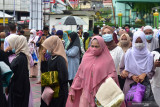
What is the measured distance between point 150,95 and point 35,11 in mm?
19454

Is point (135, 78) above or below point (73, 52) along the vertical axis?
below

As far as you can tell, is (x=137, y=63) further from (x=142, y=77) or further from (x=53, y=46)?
(x=53, y=46)

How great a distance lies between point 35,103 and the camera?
7980mm

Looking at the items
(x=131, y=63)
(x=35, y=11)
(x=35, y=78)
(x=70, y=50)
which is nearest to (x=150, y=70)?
(x=131, y=63)

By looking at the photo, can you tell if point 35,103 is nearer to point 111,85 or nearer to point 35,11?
point 111,85

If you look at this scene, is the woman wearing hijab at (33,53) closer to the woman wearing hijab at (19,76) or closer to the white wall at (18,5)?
the woman wearing hijab at (19,76)

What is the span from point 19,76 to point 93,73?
169 centimetres

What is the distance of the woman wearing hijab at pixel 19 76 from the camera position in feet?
20.2

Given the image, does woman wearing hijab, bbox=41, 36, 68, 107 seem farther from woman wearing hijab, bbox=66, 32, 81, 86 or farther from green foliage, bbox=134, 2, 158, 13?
green foliage, bbox=134, 2, 158, 13

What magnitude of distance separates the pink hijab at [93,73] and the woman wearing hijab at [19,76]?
4.18 ft

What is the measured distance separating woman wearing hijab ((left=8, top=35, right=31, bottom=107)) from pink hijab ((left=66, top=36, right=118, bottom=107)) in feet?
4.18

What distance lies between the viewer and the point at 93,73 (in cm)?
505

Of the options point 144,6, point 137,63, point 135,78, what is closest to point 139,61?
point 137,63

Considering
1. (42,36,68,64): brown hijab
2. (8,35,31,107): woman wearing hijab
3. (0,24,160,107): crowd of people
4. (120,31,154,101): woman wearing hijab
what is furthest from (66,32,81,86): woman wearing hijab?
(120,31,154,101): woman wearing hijab
